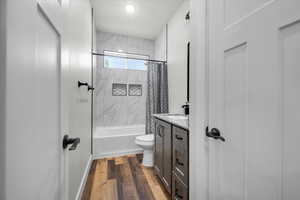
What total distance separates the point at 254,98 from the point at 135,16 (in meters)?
2.70

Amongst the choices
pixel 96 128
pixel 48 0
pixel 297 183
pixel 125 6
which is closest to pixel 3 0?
pixel 48 0

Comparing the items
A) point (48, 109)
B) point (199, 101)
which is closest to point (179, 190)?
point (199, 101)

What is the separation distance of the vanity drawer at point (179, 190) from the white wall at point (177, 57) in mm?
1211

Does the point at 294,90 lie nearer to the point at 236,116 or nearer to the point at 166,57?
the point at 236,116

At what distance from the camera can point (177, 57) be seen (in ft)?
7.86

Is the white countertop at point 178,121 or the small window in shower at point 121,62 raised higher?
the small window in shower at point 121,62

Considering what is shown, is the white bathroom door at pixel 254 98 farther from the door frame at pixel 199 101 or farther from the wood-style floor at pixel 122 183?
the wood-style floor at pixel 122 183

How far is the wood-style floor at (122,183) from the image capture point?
58.7 inches

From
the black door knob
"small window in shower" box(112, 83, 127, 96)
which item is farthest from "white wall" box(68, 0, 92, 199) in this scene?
"small window in shower" box(112, 83, 127, 96)

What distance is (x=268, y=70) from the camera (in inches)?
22.0

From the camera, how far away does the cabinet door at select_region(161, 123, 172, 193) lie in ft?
4.61

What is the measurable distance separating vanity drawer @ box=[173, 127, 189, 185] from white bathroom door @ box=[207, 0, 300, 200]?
258 mm

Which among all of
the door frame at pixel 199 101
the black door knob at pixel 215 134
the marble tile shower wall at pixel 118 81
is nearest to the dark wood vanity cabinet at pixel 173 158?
the door frame at pixel 199 101

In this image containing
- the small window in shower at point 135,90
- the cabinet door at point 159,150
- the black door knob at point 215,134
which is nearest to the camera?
the black door knob at point 215,134
